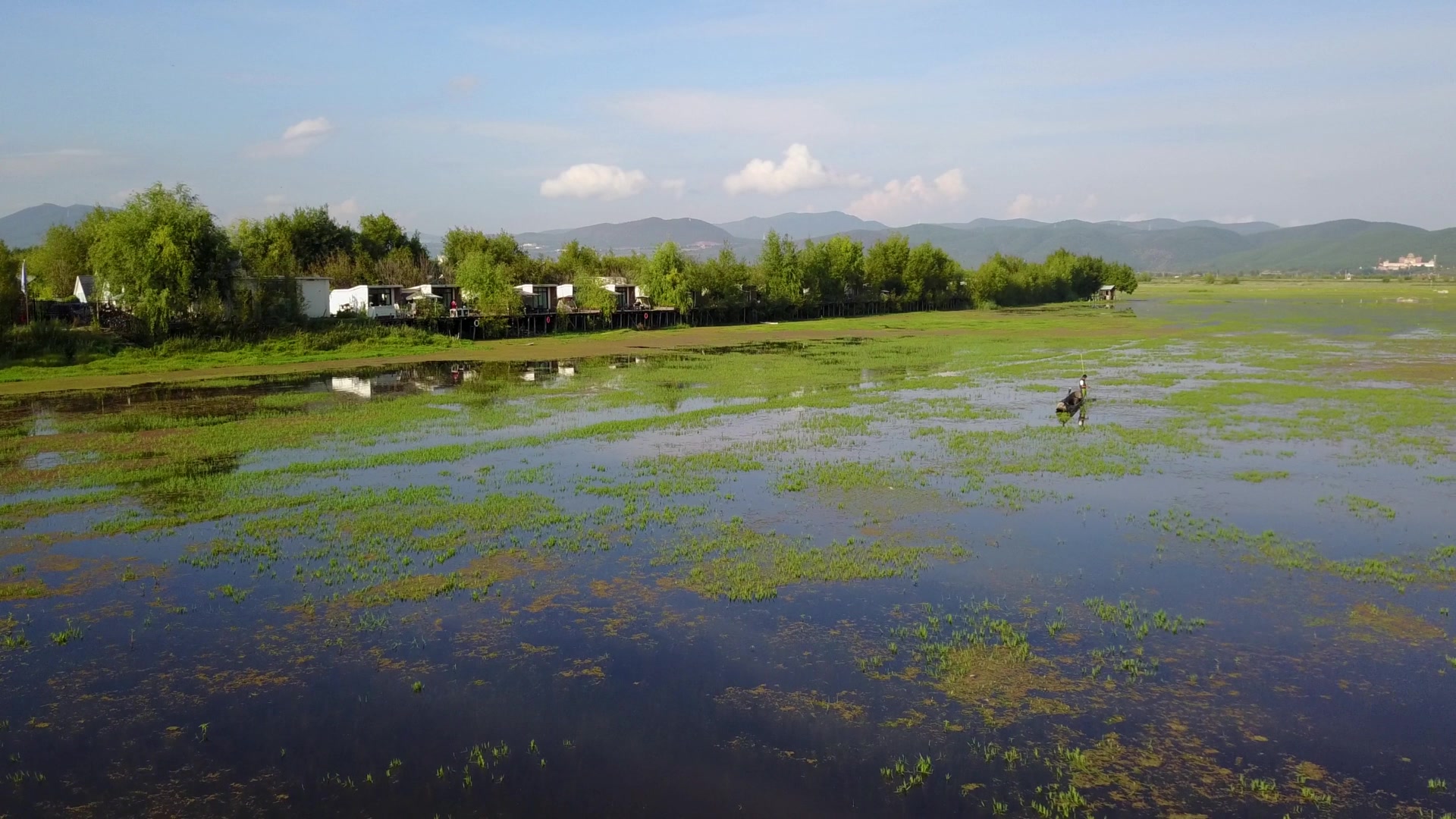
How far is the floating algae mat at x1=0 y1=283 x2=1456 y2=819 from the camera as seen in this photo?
905 cm

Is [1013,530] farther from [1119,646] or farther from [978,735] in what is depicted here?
[978,735]

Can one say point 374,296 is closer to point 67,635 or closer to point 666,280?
point 666,280

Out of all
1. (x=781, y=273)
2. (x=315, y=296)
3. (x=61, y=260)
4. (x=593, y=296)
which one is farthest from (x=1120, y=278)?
(x=61, y=260)

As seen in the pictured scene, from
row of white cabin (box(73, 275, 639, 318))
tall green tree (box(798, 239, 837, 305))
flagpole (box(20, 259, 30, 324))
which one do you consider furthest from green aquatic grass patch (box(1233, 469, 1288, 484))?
tall green tree (box(798, 239, 837, 305))

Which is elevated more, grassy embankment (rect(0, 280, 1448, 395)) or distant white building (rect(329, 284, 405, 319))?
distant white building (rect(329, 284, 405, 319))

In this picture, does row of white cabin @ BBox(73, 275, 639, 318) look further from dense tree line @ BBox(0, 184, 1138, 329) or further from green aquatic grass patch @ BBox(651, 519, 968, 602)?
green aquatic grass patch @ BBox(651, 519, 968, 602)

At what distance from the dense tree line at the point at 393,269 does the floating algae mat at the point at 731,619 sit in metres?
25.7

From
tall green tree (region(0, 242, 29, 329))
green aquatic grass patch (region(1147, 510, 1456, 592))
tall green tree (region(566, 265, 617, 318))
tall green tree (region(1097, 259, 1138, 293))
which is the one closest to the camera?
green aquatic grass patch (region(1147, 510, 1456, 592))

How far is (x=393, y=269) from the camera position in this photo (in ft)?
278

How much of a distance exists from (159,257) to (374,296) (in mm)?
21798

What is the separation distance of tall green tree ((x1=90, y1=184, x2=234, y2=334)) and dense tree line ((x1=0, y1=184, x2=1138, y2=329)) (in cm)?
7

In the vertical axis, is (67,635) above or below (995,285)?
below

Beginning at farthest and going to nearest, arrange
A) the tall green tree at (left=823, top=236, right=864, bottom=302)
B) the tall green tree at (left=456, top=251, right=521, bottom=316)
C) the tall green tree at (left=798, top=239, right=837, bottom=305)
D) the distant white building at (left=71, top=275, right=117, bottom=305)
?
the tall green tree at (left=823, top=236, right=864, bottom=302)
the tall green tree at (left=798, top=239, right=837, bottom=305)
the tall green tree at (left=456, top=251, right=521, bottom=316)
the distant white building at (left=71, top=275, right=117, bottom=305)

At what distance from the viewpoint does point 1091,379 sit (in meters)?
41.9
